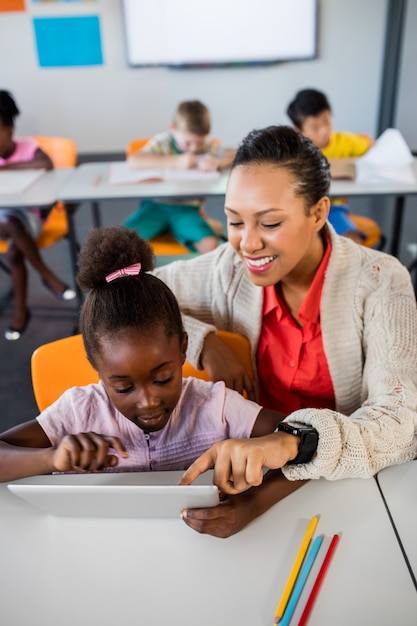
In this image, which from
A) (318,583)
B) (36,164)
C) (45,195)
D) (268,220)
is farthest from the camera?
(36,164)

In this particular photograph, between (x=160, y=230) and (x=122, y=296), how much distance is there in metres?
1.73

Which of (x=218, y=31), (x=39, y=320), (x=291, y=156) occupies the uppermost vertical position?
(x=218, y=31)

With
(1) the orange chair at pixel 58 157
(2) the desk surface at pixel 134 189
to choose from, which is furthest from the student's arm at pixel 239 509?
(1) the orange chair at pixel 58 157

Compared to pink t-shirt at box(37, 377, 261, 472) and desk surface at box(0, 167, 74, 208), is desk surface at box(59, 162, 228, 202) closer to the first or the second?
desk surface at box(0, 167, 74, 208)

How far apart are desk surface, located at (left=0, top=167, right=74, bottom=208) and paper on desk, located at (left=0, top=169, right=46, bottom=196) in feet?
0.06

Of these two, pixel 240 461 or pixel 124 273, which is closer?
pixel 240 461

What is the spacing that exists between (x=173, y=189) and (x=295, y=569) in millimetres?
1951

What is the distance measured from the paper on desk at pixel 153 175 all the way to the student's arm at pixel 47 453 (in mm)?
1756

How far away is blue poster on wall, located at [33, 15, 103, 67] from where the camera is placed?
187 inches

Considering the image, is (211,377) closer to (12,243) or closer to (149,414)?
(149,414)

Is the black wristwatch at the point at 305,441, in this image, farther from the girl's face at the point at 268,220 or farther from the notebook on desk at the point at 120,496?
the girl's face at the point at 268,220

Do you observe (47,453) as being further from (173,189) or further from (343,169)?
(343,169)

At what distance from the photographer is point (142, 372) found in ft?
3.22

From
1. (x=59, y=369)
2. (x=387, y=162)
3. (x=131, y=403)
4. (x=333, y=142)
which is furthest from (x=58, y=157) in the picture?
(x=131, y=403)
